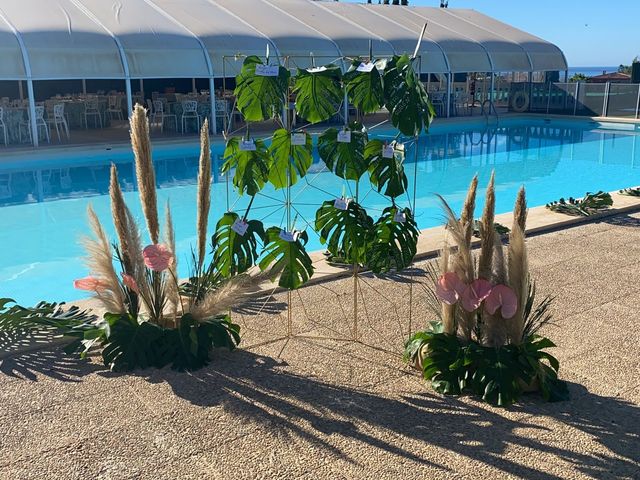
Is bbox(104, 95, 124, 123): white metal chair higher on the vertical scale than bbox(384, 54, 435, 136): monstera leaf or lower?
lower

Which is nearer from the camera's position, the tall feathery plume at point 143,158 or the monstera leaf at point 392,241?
the tall feathery plume at point 143,158

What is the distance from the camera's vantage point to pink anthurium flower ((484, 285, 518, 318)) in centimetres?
325

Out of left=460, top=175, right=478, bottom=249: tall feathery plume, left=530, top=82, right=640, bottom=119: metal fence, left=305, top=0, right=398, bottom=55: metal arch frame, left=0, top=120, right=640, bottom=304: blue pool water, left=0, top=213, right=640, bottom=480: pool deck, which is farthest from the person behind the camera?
left=530, top=82, right=640, bottom=119: metal fence

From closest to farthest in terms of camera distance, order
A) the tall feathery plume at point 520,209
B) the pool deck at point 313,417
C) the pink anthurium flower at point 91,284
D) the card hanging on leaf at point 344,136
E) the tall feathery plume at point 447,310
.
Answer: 1. the pool deck at point 313,417
2. the tall feathery plume at point 520,209
3. the tall feathery plume at point 447,310
4. the pink anthurium flower at point 91,284
5. the card hanging on leaf at point 344,136

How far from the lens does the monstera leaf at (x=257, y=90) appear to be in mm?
3738

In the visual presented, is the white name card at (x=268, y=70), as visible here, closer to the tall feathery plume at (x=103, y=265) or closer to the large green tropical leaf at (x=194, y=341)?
the tall feathery plume at (x=103, y=265)

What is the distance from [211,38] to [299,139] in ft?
42.9

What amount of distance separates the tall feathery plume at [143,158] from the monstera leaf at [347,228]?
946 mm

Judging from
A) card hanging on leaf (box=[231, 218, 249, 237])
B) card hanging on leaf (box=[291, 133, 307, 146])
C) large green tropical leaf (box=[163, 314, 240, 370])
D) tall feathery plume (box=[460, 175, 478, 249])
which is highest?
card hanging on leaf (box=[291, 133, 307, 146])

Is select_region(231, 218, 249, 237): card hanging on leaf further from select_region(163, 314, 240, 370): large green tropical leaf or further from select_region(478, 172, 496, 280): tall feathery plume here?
select_region(478, 172, 496, 280): tall feathery plume

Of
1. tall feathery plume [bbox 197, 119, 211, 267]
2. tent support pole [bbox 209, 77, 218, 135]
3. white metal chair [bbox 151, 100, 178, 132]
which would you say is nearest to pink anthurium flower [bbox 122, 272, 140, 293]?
tall feathery plume [bbox 197, 119, 211, 267]

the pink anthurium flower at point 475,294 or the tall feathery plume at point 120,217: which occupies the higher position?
the tall feathery plume at point 120,217

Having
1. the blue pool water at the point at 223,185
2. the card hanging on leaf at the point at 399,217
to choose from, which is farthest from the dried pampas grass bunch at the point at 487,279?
the blue pool water at the point at 223,185

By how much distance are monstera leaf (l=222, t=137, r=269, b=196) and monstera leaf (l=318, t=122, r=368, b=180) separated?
33 centimetres
